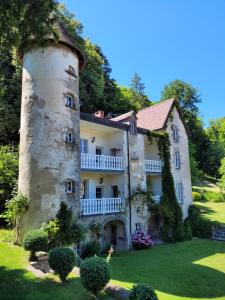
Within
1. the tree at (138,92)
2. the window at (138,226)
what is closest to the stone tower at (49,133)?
the window at (138,226)

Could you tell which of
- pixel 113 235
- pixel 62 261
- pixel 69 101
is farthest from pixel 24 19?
pixel 113 235

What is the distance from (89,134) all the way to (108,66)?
3279cm

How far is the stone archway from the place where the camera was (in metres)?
21.8

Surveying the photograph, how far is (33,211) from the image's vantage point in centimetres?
1587

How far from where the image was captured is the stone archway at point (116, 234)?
2178cm

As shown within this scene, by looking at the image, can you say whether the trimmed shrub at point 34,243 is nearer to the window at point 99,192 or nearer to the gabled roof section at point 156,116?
the window at point 99,192

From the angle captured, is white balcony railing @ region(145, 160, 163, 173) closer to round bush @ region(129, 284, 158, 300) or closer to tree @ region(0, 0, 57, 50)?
tree @ region(0, 0, 57, 50)

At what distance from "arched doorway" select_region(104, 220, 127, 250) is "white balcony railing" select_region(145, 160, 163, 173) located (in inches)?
229

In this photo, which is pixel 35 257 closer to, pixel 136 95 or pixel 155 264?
pixel 155 264

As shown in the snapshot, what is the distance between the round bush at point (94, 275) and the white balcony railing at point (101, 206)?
9.95 m

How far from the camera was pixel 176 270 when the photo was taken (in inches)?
609

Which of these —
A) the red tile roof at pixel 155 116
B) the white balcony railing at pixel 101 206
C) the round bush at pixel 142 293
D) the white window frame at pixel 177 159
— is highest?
the red tile roof at pixel 155 116

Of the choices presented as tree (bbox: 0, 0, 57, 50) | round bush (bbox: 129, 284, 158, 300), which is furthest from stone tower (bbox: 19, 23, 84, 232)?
round bush (bbox: 129, 284, 158, 300)

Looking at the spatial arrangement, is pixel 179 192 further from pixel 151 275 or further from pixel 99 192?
pixel 151 275
